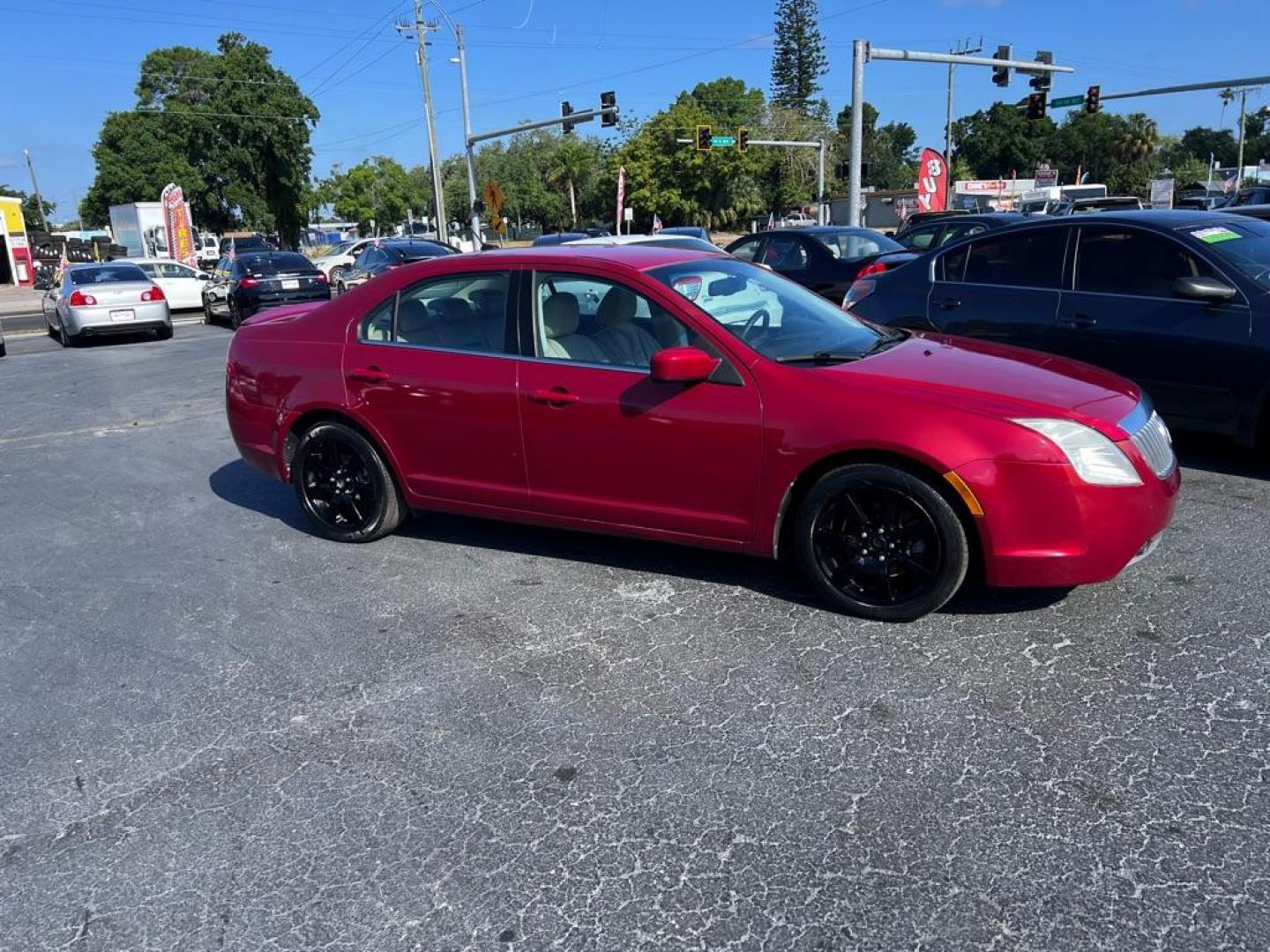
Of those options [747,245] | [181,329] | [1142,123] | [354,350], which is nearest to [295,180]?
[181,329]

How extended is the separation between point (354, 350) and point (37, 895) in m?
3.13

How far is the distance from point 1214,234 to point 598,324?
14.0 feet

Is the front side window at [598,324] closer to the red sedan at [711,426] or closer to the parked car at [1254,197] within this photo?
the red sedan at [711,426]

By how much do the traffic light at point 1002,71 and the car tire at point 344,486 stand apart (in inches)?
1126

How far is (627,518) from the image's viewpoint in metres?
4.54

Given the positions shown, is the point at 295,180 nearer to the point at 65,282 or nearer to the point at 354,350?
the point at 65,282

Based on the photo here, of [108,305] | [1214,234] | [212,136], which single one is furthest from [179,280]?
[212,136]

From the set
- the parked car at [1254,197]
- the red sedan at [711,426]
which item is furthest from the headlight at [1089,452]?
the parked car at [1254,197]

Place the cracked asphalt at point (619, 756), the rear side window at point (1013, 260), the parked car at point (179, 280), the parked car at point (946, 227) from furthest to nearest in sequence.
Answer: the parked car at point (179, 280) → the parked car at point (946, 227) → the rear side window at point (1013, 260) → the cracked asphalt at point (619, 756)

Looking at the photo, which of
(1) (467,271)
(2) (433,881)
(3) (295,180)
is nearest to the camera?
(2) (433,881)

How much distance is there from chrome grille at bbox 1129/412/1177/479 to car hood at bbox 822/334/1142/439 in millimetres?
106

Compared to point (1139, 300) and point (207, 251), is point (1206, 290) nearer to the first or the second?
point (1139, 300)

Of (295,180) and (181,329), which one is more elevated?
(295,180)

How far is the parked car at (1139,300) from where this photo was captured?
5.80 meters
